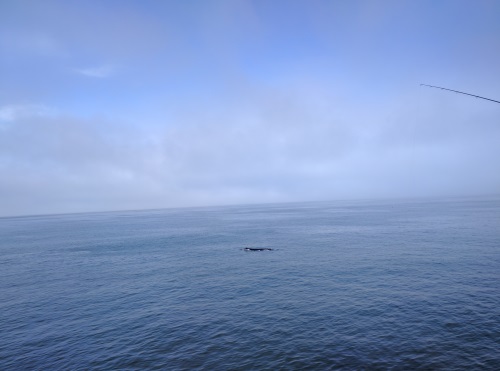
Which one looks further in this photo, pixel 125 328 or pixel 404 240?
pixel 404 240

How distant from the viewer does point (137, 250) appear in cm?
9912

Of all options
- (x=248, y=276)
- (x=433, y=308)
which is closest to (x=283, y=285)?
(x=248, y=276)

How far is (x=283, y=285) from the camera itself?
2071 inches

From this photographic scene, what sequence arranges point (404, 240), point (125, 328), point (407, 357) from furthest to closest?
point (404, 240) → point (125, 328) → point (407, 357)

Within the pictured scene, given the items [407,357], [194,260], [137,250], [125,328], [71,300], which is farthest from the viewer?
[137,250]

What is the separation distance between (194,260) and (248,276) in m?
23.3

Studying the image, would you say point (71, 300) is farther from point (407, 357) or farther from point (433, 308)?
point (433, 308)

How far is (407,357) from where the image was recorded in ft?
91.0

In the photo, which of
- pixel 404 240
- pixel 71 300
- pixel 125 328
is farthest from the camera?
pixel 404 240

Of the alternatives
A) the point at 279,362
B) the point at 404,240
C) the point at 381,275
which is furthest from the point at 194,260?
the point at 404,240

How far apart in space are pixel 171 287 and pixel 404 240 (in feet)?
246

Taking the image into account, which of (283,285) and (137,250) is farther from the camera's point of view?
(137,250)

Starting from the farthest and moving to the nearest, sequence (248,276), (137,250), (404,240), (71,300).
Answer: (137,250), (404,240), (248,276), (71,300)

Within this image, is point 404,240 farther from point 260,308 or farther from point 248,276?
point 260,308
